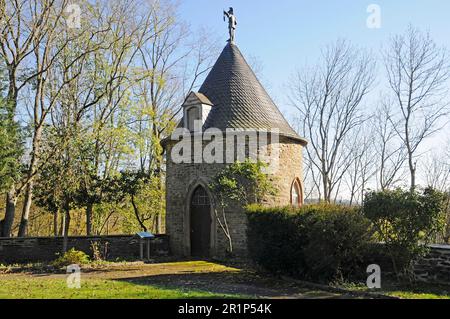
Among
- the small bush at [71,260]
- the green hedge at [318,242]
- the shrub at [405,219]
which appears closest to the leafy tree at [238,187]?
the green hedge at [318,242]

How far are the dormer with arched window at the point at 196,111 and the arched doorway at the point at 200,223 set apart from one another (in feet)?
8.25

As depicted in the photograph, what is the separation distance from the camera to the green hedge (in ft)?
33.3

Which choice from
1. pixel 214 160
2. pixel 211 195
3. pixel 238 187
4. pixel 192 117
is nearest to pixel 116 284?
pixel 238 187

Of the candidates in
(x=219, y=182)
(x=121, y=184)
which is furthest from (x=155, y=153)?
(x=219, y=182)

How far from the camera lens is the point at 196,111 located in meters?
17.4

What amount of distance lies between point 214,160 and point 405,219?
815cm

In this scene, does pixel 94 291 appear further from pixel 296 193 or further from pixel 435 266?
pixel 296 193

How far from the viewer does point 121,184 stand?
19.5m

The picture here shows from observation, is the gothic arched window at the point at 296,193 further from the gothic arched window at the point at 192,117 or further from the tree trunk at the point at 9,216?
the tree trunk at the point at 9,216

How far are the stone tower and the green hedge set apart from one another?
187 inches

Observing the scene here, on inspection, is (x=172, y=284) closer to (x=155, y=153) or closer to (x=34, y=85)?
(x=34, y=85)

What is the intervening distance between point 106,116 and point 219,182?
11409mm

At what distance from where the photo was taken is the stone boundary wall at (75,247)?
51.5 feet

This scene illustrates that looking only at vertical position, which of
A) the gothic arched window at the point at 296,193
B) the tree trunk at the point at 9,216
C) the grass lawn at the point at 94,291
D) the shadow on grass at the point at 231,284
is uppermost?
the gothic arched window at the point at 296,193
